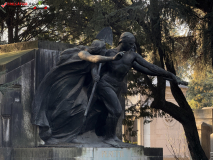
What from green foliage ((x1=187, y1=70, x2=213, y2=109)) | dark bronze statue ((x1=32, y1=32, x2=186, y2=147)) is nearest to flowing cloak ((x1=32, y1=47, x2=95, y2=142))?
dark bronze statue ((x1=32, y1=32, x2=186, y2=147))

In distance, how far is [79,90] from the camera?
24.1 feet

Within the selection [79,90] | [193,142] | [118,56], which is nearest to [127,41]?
[118,56]

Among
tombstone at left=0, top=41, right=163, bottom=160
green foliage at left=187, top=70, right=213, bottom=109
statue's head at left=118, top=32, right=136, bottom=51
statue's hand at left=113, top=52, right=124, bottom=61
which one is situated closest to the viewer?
statue's hand at left=113, top=52, right=124, bottom=61

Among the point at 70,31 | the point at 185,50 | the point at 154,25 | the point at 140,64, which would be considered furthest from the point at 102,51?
→ the point at 70,31

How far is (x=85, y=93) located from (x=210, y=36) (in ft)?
18.1

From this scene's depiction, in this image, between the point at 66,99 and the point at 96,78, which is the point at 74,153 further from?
the point at 96,78

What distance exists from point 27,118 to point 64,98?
0.76 m

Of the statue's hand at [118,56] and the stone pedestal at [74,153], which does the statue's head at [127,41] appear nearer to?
the statue's hand at [118,56]

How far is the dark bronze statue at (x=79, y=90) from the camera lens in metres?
7.08

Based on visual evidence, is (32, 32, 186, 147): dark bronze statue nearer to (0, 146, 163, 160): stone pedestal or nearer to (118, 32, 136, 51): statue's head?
(118, 32, 136, 51): statue's head

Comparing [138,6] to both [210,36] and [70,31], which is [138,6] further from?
[70,31]

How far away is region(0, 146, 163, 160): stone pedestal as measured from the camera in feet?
21.6

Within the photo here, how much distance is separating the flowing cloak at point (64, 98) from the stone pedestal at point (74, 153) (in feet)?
1.44

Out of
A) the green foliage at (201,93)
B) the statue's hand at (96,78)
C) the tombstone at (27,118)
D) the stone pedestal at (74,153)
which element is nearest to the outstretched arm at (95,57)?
the statue's hand at (96,78)
